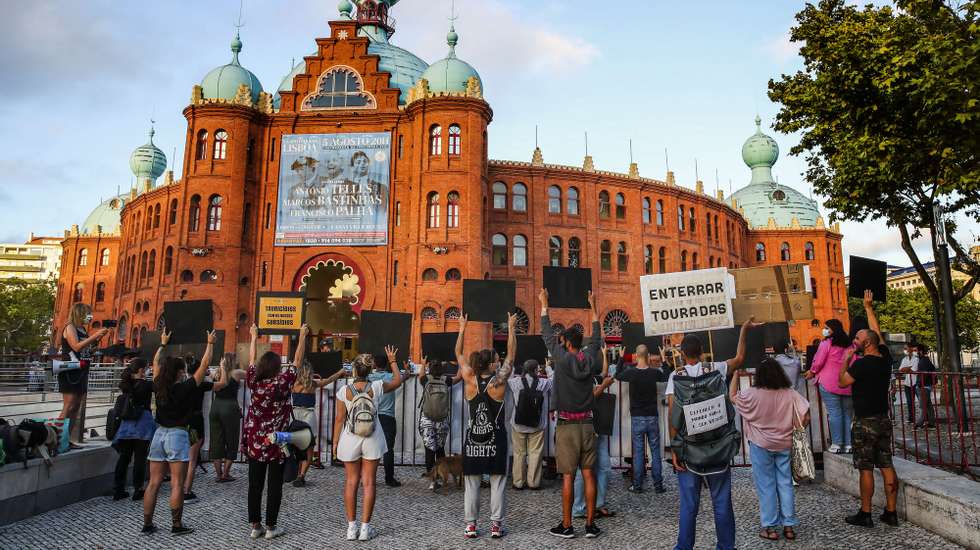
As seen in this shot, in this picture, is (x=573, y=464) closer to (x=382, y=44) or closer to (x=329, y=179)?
(x=329, y=179)

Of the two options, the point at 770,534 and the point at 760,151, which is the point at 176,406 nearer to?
the point at 770,534

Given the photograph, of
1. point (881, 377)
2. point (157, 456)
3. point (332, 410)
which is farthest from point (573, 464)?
point (332, 410)

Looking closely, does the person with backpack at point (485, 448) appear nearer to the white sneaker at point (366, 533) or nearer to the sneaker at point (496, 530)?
the sneaker at point (496, 530)

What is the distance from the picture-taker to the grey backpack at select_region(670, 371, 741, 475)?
18.3 ft

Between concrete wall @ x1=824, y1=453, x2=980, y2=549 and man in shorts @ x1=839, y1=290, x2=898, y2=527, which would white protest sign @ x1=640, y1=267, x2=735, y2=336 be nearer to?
man in shorts @ x1=839, y1=290, x2=898, y2=527

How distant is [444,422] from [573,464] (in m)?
3.31

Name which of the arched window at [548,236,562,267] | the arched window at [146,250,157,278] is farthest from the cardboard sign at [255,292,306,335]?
the arched window at [146,250,157,278]

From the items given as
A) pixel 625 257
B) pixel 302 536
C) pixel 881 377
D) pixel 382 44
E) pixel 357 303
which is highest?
pixel 382 44

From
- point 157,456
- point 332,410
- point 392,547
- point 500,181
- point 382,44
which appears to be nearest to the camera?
point 392,547

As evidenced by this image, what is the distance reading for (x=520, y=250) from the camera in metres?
36.8

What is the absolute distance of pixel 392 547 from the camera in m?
6.21

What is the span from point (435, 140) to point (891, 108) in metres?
23.6

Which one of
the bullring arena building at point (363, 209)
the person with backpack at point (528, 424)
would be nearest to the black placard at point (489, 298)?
the person with backpack at point (528, 424)

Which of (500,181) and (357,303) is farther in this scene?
(500,181)
